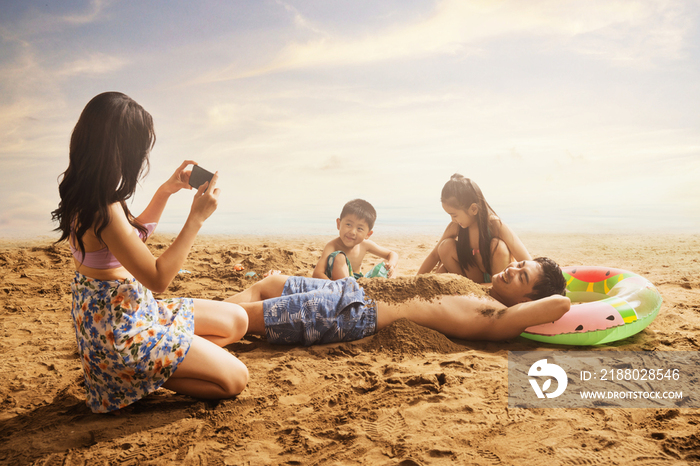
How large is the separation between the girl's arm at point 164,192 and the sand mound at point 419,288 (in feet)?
5.64

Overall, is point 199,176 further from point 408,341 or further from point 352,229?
point 352,229

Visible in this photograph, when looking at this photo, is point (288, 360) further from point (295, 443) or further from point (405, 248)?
point (405, 248)

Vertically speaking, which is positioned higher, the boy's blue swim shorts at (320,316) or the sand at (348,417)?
the boy's blue swim shorts at (320,316)

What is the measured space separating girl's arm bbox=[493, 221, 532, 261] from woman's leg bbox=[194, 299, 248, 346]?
3.09 m

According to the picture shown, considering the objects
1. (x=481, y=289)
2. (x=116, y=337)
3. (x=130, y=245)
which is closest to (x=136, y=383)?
(x=116, y=337)

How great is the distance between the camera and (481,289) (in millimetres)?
3746

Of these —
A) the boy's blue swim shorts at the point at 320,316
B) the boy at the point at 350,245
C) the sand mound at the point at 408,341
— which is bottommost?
the sand mound at the point at 408,341

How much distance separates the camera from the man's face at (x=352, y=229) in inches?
200

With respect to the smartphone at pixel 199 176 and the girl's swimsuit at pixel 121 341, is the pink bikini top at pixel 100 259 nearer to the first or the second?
the girl's swimsuit at pixel 121 341

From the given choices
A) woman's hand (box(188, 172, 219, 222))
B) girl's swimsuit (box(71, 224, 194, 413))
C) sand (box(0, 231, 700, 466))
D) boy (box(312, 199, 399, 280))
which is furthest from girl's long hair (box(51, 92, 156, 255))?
boy (box(312, 199, 399, 280))

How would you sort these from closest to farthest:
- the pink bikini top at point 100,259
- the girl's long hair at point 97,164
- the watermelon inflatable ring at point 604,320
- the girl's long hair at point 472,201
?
the girl's long hair at point 97,164 → the pink bikini top at point 100,259 → the watermelon inflatable ring at point 604,320 → the girl's long hair at point 472,201

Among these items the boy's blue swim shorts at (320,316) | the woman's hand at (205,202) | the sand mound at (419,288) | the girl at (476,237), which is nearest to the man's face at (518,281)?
the sand mound at (419,288)

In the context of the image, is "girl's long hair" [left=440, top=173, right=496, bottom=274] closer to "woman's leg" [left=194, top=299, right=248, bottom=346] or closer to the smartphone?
"woman's leg" [left=194, top=299, right=248, bottom=346]

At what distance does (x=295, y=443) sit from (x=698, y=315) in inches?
183
